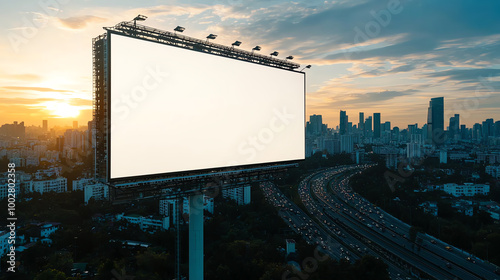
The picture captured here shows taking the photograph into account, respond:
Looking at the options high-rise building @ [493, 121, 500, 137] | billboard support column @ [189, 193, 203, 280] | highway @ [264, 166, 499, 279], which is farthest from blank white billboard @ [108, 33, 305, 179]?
high-rise building @ [493, 121, 500, 137]

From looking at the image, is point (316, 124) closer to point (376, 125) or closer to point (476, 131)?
point (376, 125)

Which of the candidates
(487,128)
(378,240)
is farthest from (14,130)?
(487,128)

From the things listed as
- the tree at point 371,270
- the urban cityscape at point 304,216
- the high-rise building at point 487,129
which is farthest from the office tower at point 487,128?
the tree at point 371,270

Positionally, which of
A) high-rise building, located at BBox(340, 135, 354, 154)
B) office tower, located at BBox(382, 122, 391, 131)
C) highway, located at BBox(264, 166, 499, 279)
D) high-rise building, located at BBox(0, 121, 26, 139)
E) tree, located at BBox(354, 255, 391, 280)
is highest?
office tower, located at BBox(382, 122, 391, 131)

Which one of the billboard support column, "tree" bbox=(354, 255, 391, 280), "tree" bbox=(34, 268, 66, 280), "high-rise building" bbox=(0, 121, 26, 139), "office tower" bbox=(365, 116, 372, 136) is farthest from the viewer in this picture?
"office tower" bbox=(365, 116, 372, 136)

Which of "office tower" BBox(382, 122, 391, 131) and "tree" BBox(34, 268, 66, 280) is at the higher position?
"office tower" BBox(382, 122, 391, 131)

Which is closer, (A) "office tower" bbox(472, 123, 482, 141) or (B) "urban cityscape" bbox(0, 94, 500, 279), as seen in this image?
(B) "urban cityscape" bbox(0, 94, 500, 279)

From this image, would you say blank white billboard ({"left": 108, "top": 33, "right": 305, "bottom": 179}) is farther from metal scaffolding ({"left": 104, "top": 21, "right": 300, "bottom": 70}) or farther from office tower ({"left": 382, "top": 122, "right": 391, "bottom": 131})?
office tower ({"left": 382, "top": 122, "right": 391, "bottom": 131})
